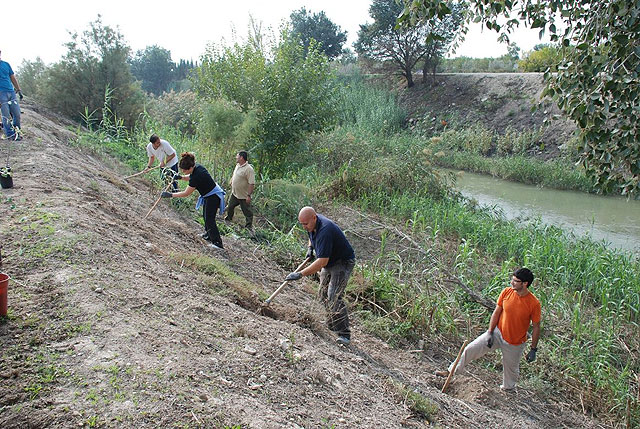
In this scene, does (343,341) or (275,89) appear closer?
(343,341)

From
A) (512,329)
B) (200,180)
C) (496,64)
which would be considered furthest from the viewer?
(496,64)

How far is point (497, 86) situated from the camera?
28.4 m

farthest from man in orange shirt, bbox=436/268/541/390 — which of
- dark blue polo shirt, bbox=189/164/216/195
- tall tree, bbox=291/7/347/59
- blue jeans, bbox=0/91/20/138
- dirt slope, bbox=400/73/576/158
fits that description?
tall tree, bbox=291/7/347/59

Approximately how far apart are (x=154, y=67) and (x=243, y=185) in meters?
54.4

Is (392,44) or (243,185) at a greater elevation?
(392,44)

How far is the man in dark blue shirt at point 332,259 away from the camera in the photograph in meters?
5.09

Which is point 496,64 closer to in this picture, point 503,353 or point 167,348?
point 503,353

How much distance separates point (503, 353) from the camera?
535 centimetres

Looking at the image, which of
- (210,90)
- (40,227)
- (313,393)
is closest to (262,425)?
(313,393)

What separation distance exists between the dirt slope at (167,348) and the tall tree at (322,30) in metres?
43.1

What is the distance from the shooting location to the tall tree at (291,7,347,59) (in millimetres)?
46688

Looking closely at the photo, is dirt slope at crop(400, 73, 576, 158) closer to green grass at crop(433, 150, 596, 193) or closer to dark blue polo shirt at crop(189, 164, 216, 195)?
green grass at crop(433, 150, 596, 193)

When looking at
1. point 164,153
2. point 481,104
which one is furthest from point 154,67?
point 164,153

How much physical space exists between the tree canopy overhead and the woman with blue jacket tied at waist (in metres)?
3.41
